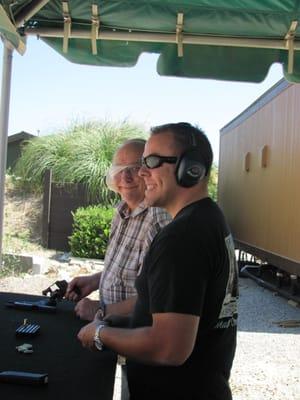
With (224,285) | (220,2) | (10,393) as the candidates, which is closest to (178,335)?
(224,285)

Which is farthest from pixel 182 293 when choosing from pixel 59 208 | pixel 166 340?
pixel 59 208

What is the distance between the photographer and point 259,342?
6020mm

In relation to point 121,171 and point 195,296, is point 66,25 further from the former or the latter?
point 195,296

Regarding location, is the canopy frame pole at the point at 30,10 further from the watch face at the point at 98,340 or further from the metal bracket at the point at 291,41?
the watch face at the point at 98,340

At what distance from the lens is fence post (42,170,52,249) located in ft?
39.2

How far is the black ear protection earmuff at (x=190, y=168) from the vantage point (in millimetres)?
1675

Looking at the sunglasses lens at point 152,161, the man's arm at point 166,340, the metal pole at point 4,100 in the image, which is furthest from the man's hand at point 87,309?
the metal pole at point 4,100

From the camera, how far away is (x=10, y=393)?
1.46 meters

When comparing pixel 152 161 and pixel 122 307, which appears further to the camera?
pixel 122 307

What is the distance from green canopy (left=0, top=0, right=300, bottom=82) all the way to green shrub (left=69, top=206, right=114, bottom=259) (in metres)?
7.23

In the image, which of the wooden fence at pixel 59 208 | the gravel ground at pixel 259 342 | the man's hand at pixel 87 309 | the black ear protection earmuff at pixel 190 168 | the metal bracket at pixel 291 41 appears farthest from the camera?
the wooden fence at pixel 59 208

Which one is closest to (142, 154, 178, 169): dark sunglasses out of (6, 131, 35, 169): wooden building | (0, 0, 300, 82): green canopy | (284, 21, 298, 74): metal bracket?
(0, 0, 300, 82): green canopy

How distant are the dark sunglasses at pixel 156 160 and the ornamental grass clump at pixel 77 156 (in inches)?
417

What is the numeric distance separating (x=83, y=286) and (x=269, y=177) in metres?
6.57
